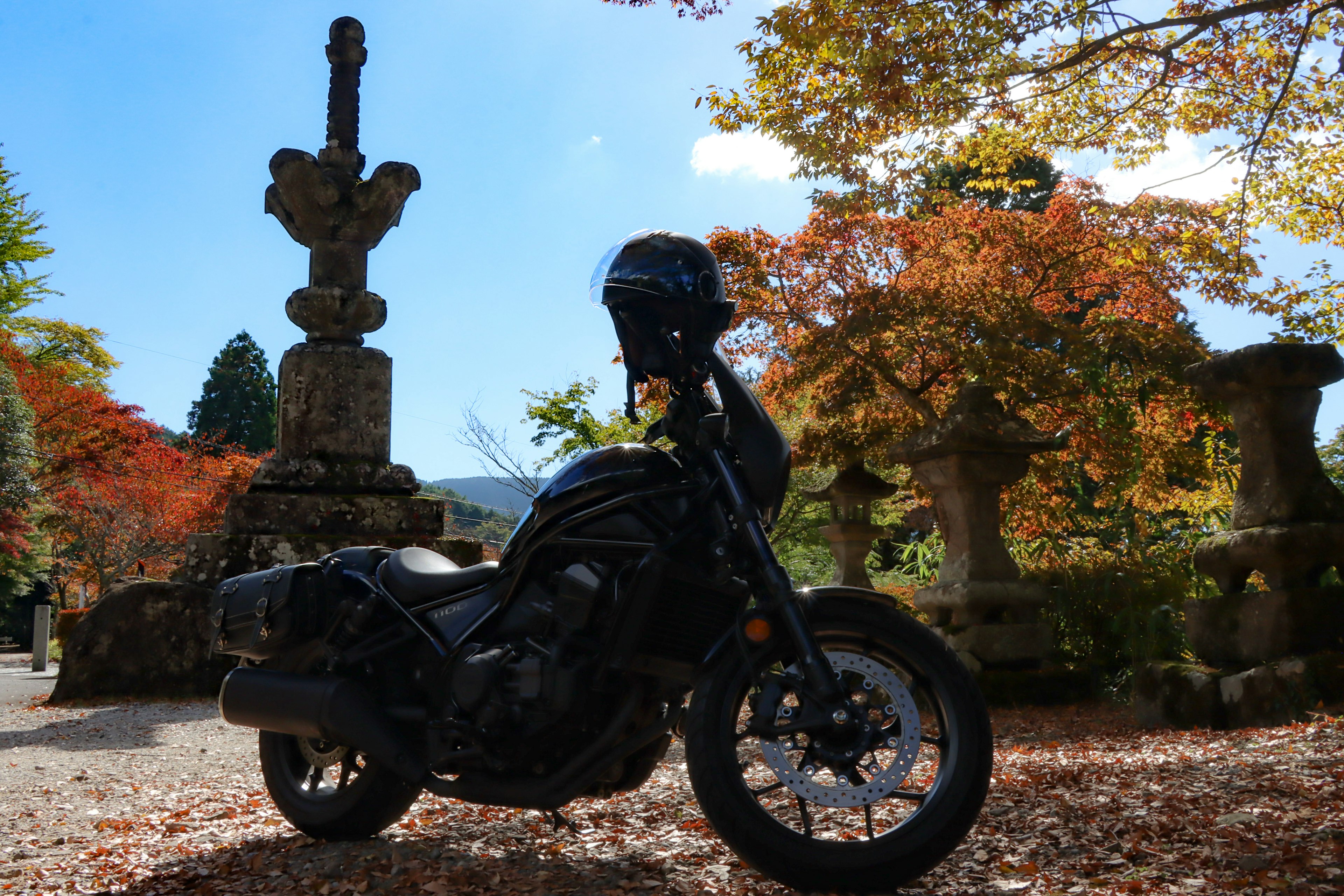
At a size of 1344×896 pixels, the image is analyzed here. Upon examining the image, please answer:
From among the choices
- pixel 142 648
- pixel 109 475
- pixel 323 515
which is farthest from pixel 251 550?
pixel 109 475

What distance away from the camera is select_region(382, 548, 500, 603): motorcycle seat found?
10.0 feet

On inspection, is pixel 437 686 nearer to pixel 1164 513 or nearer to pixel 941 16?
pixel 941 16

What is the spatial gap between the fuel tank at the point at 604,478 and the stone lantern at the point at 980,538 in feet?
19.8

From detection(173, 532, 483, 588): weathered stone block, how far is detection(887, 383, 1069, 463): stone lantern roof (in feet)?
13.4

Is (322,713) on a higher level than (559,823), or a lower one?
higher

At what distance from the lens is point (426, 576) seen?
3.14m

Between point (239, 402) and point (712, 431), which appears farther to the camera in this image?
point (239, 402)

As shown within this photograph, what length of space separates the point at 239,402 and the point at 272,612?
4531cm

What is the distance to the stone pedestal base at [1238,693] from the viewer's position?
5488 mm

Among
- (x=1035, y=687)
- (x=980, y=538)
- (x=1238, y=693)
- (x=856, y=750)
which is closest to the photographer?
(x=856, y=750)

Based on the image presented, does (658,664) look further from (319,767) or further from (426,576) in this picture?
(319,767)

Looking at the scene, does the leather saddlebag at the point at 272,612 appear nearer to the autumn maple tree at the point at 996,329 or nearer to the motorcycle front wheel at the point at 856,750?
the motorcycle front wheel at the point at 856,750

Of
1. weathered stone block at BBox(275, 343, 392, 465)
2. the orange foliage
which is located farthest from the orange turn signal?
the orange foliage

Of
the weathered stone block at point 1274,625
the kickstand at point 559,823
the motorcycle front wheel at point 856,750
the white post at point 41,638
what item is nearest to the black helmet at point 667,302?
the motorcycle front wheel at point 856,750
